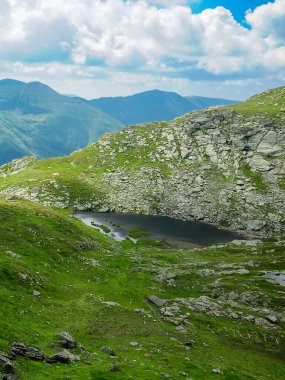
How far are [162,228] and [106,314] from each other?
92.5m

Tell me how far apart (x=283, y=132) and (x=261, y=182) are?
39.2m

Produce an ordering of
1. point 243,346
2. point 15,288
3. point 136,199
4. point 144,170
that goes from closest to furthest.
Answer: point 15,288 → point 243,346 → point 136,199 → point 144,170

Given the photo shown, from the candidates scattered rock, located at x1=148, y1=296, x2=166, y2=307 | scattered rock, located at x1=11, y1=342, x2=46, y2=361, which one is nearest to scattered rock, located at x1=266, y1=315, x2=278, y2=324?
scattered rock, located at x1=148, y1=296, x2=166, y2=307

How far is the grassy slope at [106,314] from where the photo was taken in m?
37.5

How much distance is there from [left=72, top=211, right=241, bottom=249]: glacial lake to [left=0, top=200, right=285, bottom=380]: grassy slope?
36520 mm

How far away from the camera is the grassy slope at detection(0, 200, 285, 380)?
37.5m

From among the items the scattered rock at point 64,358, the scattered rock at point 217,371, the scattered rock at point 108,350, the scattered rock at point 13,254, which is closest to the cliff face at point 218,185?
the scattered rock at point 13,254

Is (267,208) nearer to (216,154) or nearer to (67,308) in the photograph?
(216,154)

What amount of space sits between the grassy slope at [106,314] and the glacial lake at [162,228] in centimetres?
3652

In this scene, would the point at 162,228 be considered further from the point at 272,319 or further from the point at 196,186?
the point at 272,319

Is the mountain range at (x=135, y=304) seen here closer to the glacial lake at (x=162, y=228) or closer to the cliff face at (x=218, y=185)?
the glacial lake at (x=162, y=228)

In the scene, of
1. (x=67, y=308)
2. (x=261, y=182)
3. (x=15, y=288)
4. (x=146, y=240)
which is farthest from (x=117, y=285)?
(x=261, y=182)

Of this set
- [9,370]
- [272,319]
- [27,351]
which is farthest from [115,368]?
[272,319]

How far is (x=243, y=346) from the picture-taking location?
52469 millimetres
